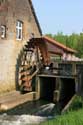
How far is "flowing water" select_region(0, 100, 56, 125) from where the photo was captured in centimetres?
1561

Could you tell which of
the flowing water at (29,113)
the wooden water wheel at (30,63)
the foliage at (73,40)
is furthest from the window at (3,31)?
the foliage at (73,40)

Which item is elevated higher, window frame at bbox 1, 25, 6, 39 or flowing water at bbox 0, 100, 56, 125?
window frame at bbox 1, 25, 6, 39

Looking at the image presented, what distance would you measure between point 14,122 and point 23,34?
8694mm

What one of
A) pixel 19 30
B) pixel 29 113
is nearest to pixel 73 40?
pixel 19 30

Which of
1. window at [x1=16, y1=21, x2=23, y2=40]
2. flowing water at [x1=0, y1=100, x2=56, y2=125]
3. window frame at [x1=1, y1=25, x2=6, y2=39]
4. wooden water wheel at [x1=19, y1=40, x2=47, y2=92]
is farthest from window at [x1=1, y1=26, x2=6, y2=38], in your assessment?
flowing water at [x1=0, y1=100, x2=56, y2=125]

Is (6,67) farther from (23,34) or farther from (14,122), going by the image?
(14,122)

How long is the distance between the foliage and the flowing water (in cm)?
2885

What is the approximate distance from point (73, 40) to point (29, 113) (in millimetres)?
37693

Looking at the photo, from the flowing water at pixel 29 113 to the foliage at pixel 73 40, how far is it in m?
28.9

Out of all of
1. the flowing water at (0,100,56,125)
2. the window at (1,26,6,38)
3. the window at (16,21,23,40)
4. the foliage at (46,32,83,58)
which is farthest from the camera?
the foliage at (46,32,83,58)

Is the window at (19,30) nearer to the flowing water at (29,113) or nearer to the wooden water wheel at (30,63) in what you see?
the wooden water wheel at (30,63)

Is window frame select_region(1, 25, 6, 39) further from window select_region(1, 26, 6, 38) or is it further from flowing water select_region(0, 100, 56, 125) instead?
flowing water select_region(0, 100, 56, 125)

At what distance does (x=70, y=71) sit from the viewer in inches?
878

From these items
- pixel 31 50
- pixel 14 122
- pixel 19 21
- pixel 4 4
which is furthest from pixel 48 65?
pixel 14 122
